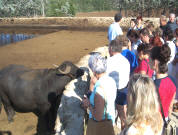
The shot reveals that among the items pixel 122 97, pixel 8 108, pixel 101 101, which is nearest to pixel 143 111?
pixel 101 101

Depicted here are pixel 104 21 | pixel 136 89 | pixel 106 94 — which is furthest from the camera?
pixel 104 21

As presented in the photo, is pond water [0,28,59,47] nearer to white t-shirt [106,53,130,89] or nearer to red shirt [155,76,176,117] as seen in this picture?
white t-shirt [106,53,130,89]

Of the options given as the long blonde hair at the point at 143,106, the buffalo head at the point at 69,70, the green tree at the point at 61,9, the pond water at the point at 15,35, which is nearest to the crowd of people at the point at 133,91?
the long blonde hair at the point at 143,106

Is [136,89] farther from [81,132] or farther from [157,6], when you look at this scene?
[157,6]

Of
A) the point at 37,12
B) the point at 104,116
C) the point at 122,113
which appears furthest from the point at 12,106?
the point at 37,12

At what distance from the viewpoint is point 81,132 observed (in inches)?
156

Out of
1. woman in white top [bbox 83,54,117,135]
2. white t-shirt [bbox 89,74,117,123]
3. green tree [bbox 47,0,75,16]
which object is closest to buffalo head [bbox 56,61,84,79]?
woman in white top [bbox 83,54,117,135]

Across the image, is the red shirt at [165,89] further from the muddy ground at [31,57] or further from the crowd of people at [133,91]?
the muddy ground at [31,57]

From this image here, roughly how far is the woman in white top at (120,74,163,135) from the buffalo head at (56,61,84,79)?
3.47 m

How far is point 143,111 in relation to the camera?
2.19m

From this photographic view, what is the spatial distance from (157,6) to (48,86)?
36037mm

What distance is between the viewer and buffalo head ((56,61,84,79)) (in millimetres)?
5578

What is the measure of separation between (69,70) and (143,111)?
11.8 ft

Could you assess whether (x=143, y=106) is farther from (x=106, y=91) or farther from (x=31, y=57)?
(x=31, y=57)
